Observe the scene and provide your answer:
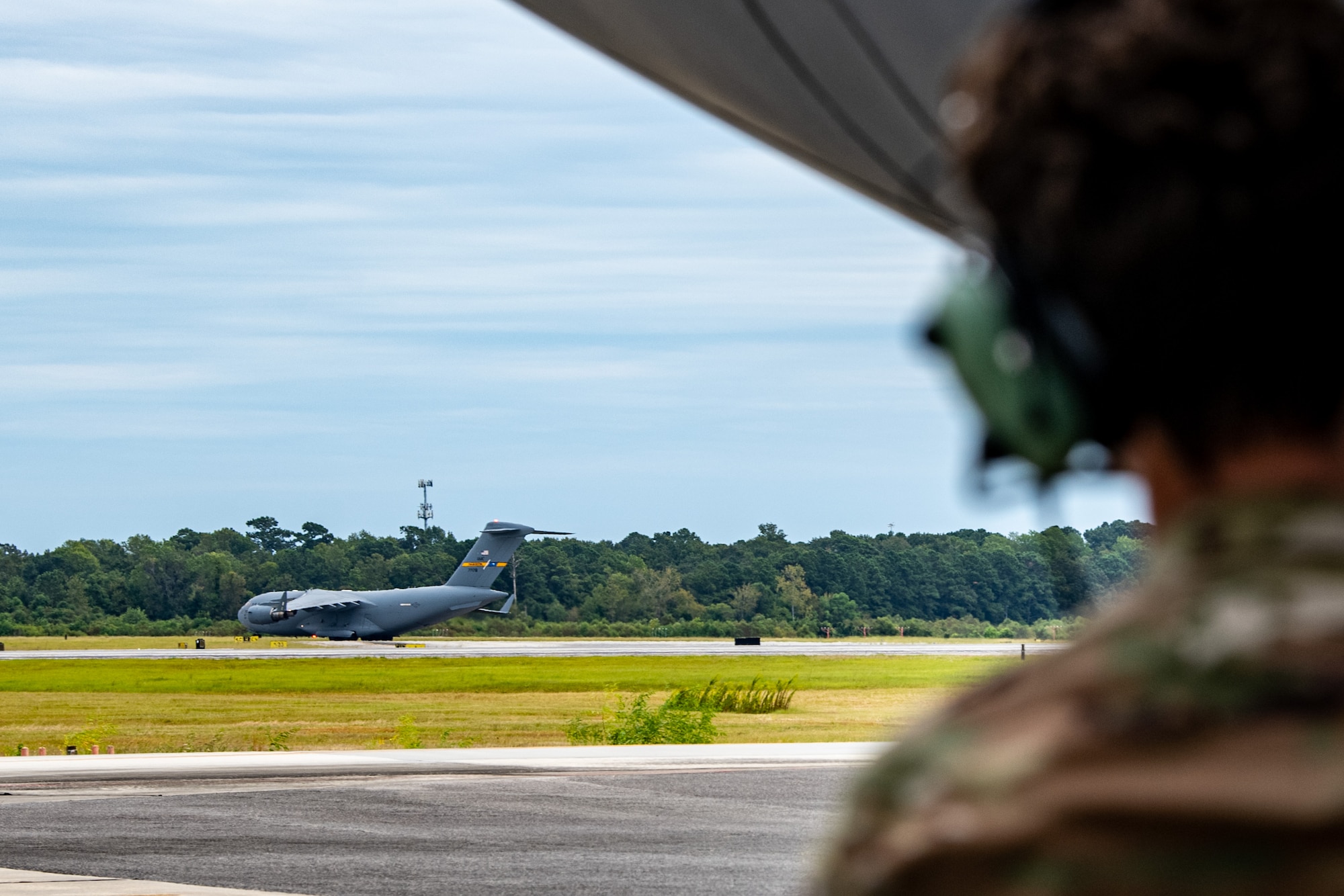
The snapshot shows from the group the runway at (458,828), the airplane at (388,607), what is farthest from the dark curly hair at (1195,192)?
the airplane at (388,607)

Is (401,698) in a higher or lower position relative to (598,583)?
lower

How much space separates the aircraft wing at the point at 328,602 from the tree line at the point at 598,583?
1391 centimetres

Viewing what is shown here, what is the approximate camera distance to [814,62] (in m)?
3.60

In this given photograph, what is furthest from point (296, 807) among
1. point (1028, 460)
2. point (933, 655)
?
point (933, 655)

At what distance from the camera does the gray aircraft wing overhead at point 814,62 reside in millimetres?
3377

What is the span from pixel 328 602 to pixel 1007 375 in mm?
77027

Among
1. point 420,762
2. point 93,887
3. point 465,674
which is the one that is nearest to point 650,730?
point 420,762

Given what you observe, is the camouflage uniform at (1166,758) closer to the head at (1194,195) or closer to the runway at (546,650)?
the head at (1194,195)

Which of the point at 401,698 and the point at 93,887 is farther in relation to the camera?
the point at 401,698

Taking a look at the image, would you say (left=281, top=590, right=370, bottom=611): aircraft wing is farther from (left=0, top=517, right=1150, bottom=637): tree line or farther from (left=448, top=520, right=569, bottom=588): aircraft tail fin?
(left=0, top=517, right=1150, bottom=637): tree line

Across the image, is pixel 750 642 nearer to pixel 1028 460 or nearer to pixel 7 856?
pixel 7 856

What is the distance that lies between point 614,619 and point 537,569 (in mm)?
8502

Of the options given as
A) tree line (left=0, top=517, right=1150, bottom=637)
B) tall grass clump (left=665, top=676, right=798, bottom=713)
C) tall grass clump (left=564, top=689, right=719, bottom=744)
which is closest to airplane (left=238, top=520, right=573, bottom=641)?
tree line (left=0, top=517, right=1150, bottom=637)

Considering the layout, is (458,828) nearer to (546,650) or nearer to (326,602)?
(546,650)
